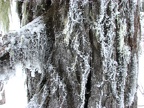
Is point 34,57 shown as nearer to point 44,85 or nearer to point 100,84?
point 44,85

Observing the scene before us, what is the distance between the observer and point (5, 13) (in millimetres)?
1006

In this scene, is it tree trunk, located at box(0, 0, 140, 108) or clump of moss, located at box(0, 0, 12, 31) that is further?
clump of moss, located at box(0, 0, 12, 31)

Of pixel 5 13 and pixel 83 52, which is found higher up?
pixel 5 13

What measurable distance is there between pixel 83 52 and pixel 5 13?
0.43 meters

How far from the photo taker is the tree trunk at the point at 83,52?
762 mm

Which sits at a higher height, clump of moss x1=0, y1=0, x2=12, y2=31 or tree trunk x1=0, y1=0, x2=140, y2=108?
clump of moss x1=0, y1=0, x2=12, y2=31

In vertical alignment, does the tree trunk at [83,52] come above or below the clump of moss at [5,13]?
below

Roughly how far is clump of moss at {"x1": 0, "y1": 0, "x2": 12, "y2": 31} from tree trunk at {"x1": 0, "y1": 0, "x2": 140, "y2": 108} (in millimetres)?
220

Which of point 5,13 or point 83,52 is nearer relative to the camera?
point 83,52

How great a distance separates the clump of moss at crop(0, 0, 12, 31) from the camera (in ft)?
3.19

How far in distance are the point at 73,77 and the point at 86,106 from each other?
0.11m

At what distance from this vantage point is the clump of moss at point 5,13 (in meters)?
0.97

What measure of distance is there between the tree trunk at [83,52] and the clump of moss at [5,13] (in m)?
0.22

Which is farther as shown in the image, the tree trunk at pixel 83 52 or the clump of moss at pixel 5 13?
the clump of moss at pixel 5 13
